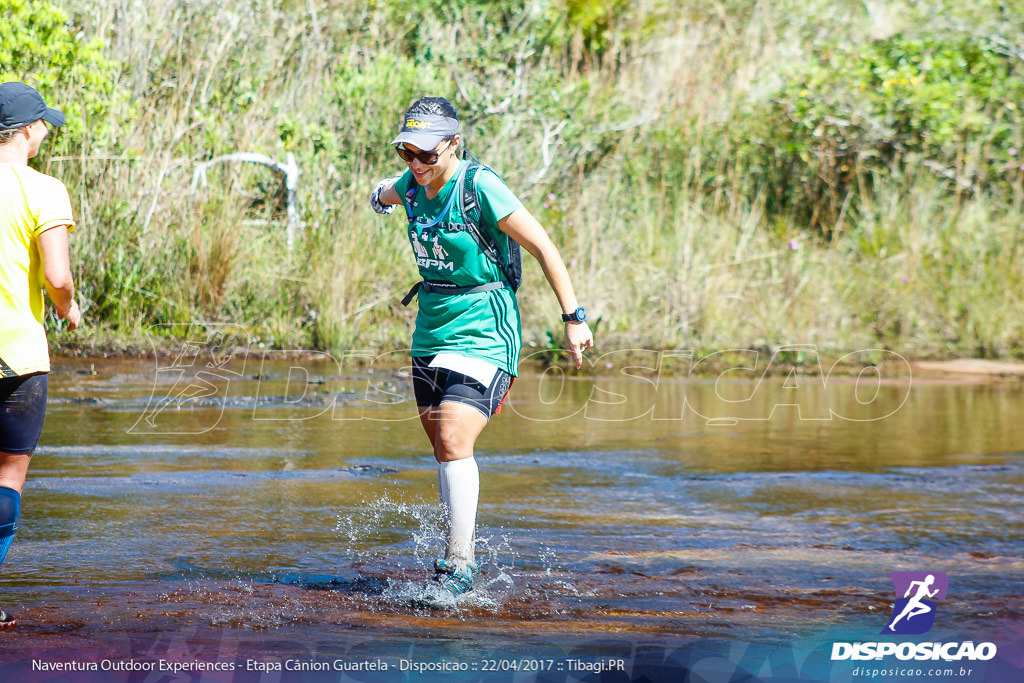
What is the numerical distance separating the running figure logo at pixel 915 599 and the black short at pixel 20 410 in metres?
3.10

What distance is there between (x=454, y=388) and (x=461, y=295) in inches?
14.0

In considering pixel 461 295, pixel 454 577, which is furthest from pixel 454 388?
pixel 454 577

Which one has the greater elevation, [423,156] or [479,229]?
[423,156]

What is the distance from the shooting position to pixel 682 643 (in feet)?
14.3

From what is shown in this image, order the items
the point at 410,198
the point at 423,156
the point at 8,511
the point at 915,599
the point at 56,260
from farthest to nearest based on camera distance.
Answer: the point at 915,599
the point at 410,198
the point at 423,156
the point at 8,511
the point at 56,260

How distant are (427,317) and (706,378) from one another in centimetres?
671

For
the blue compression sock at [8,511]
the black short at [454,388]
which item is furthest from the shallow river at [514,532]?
the black short at [454,388]

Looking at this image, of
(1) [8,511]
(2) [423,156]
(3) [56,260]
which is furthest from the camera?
(2) [423,156]

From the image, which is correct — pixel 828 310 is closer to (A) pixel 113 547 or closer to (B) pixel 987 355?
(B) pixel 987 355

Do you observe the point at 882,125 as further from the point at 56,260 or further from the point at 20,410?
the point at 20,410

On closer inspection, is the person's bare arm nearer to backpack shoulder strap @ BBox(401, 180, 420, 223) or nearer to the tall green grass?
backpack shoulder strap @ BBox(401, 180, 420, 223)

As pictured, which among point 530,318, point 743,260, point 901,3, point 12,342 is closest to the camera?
point 12,342

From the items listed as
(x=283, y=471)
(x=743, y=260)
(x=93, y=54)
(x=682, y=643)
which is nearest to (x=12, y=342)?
(x=682, y=643)

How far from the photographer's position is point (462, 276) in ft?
15.6
